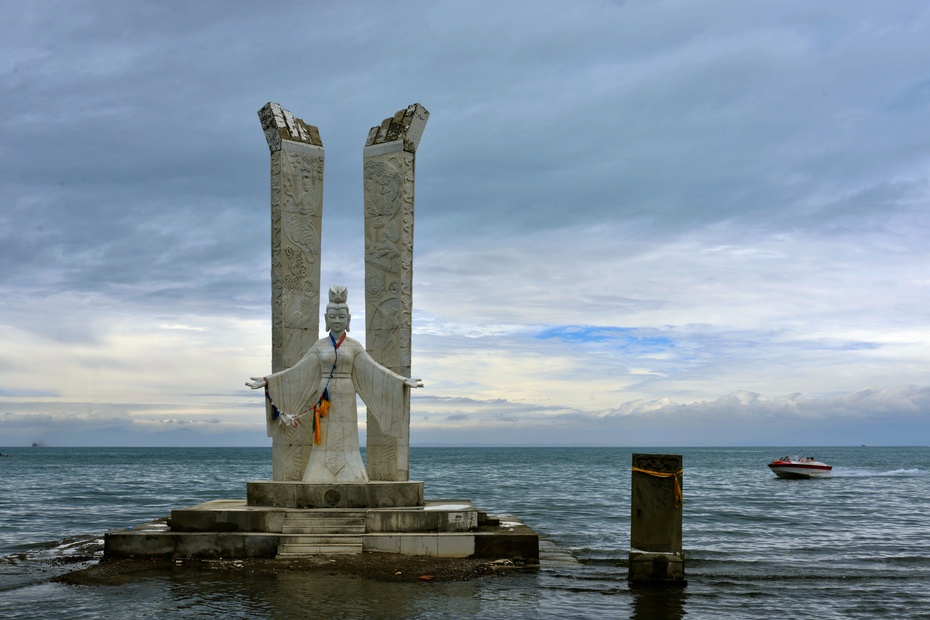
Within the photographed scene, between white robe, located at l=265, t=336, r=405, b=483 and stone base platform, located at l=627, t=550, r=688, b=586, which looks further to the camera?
white robe, located at l=265, t=336, r=405, b=483

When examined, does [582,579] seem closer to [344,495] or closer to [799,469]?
[344,495]

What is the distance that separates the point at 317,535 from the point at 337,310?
3.29 m

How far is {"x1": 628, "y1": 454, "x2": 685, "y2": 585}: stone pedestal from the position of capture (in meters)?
11.0

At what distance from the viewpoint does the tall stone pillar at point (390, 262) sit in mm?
14820

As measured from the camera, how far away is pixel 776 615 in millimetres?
10828

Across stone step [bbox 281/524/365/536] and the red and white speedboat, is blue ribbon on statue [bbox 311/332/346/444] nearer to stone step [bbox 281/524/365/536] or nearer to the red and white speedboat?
stone step [bbox 281/524/365/536]

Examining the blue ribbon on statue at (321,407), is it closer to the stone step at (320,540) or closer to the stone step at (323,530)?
the stone step at (323,530)

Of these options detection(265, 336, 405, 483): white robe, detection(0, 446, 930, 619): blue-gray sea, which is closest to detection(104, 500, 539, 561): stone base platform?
detection(0, 446, 930, 619): blue-gray sea

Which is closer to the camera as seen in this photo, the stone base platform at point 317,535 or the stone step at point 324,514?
the stone base platform at point 317,535

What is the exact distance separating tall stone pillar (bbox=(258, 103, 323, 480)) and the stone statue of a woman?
105cm

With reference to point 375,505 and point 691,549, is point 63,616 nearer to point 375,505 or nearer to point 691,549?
point 375,505

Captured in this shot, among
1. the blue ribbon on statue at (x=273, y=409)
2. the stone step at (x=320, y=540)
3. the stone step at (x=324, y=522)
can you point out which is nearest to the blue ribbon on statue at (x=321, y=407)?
the blue ribbon on statue at (x=273, y=409)

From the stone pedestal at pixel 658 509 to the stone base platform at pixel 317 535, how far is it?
207 centimetres

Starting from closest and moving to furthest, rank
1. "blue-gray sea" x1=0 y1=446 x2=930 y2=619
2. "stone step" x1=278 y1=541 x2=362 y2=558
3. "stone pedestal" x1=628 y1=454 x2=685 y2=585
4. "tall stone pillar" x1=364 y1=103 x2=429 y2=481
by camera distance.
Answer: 1. "blue-gray sea" x1=0 y1=446 x2=930 y2=619
2. "stone pedestal" x1=628 y1=454 x2=685 y2=585
3. "stone step" x1=278 y1=541 x2=362 y2=558
4. "tall stone pillar" x1=364 y1=103 x2=429 y2=481
